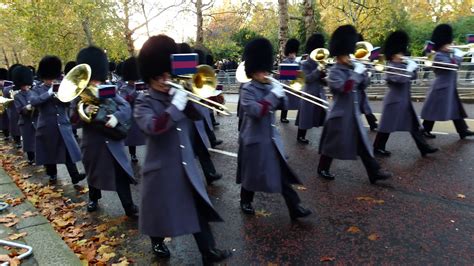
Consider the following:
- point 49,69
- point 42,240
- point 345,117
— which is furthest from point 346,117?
point 49,69

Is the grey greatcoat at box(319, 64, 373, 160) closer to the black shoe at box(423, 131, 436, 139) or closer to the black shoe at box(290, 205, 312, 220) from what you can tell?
the black shoe at box(290, 205, 312, 220)

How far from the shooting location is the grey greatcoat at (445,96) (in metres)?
6.93

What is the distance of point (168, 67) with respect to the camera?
11.3 ft

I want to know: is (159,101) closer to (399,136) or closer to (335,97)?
(335,97)

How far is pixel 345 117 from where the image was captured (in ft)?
17.5

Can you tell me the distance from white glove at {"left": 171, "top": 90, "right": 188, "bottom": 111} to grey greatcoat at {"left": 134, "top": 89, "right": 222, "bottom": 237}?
8cm

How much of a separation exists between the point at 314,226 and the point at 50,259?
261 centimetres

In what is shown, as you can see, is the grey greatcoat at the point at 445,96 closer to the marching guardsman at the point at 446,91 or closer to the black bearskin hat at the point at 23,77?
the marching guardsman at the point at 446,91

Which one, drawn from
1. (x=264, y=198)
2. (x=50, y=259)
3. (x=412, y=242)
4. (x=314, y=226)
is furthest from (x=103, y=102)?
(x=412, y=242)

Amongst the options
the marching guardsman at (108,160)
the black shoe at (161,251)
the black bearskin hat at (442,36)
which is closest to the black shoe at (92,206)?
the marching guardsman at (108,160)

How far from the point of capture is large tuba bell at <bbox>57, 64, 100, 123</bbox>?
4.64m

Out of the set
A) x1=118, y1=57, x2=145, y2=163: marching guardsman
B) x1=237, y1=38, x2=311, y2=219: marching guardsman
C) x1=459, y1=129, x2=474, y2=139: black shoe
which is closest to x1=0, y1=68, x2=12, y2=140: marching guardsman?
x1=118, y1=57, x2=145, y2=163: marching guardsman

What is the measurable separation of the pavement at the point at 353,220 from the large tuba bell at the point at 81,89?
1428 mm

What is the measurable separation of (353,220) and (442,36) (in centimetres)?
442
